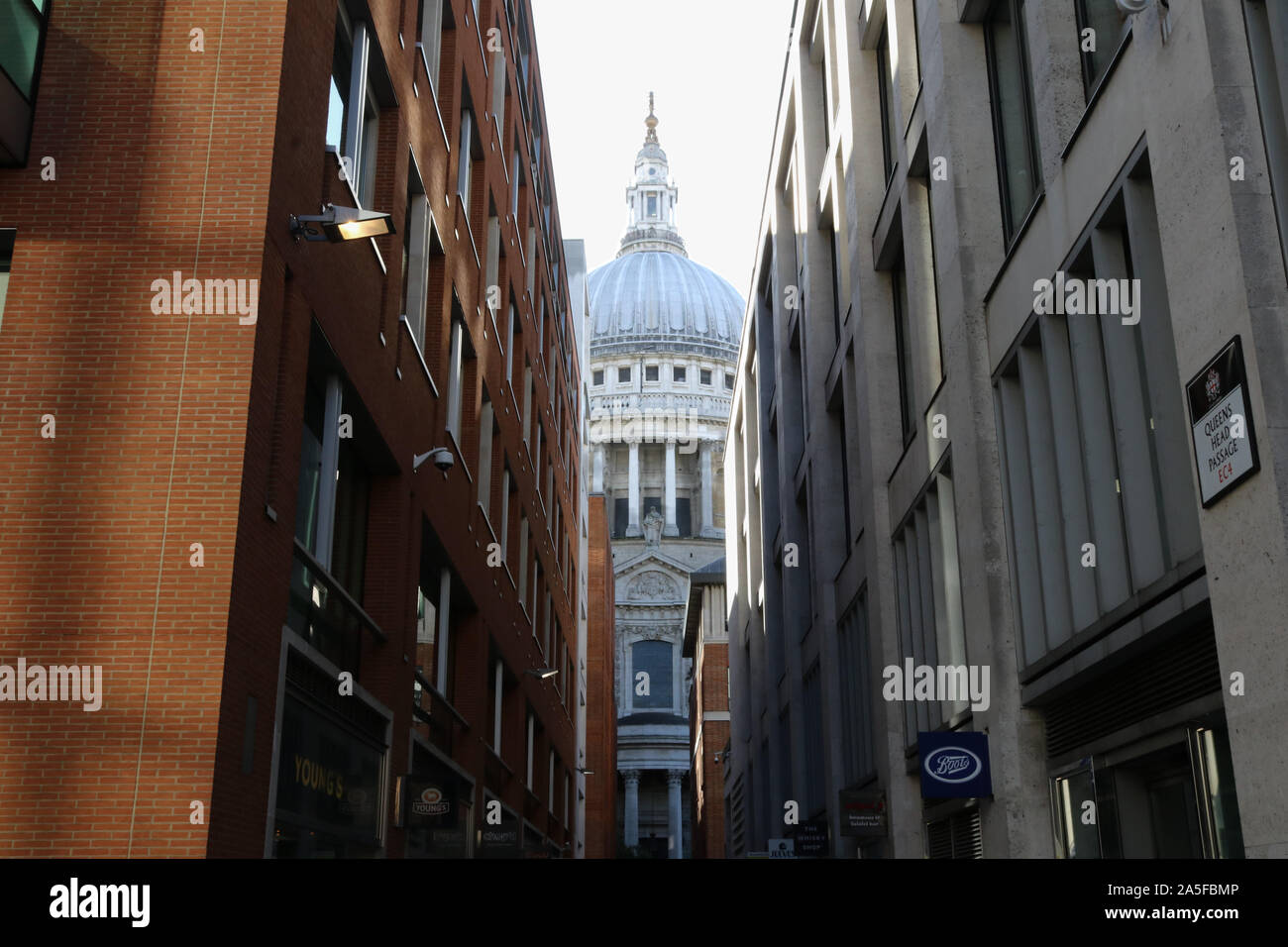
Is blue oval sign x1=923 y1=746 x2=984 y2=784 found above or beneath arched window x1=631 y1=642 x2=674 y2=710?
beneath

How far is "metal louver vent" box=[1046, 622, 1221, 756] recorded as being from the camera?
9773mm

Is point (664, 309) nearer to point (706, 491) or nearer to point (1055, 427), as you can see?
point (706, 491)

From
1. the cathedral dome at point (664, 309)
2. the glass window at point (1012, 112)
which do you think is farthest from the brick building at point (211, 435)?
the cathedral dome at point (664, 309)

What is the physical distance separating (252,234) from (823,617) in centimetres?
1610

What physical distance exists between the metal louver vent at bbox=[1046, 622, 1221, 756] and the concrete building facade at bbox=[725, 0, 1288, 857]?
0.04m

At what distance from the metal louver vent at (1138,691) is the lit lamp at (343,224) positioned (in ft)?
24.7

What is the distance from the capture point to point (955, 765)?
14180mm

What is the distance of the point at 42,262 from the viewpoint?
12.0 meters

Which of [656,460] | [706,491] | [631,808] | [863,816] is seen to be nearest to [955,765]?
[863,816]

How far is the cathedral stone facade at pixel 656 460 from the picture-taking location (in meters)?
97.3

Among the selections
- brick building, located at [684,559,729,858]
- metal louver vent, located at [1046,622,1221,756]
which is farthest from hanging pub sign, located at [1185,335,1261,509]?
brick building, located at [684,559,729,858]

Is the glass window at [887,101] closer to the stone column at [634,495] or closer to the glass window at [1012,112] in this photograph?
the glass window at [1012,112]

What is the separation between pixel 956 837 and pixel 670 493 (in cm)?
10330

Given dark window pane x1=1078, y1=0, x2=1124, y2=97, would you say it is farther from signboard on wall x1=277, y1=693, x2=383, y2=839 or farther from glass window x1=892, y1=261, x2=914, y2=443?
signboard on wall x1=277, y1=693, x2=383, y2=839
